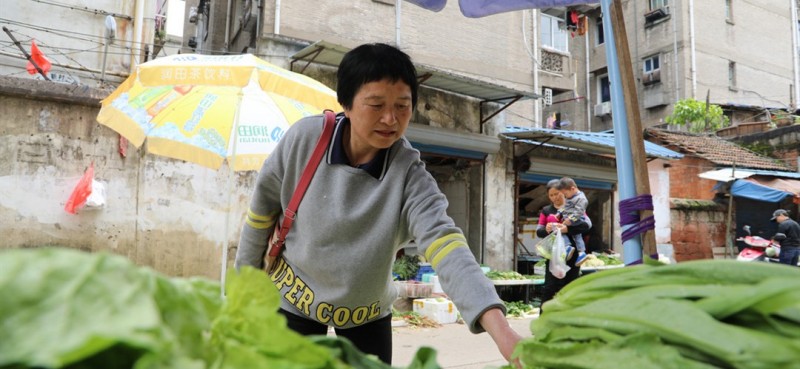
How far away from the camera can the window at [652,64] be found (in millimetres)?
20375

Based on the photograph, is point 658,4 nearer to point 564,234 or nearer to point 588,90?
point 588,90

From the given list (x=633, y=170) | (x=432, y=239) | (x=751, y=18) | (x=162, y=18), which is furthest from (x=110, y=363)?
(x=751, y=18)

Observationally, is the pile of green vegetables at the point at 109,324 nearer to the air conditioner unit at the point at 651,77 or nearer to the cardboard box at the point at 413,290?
the cardboard box at the point at 413,290

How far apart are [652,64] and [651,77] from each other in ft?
2.10

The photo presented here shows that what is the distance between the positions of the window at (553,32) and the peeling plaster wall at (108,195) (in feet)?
29.0

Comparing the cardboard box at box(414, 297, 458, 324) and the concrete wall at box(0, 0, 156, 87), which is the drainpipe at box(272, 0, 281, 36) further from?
the cardboard box at box(414, 297, 458, 324)

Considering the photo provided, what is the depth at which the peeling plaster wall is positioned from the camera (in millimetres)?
6879

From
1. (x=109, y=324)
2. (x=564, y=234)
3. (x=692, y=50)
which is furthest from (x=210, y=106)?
(x=692, y=50)

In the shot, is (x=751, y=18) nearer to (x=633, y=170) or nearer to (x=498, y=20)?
(x=498, y=20)

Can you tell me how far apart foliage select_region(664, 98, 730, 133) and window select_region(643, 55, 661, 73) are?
3417mm

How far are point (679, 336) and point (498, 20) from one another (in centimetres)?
1126

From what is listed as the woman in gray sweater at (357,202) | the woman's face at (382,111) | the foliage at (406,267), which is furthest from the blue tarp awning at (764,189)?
the woman's face at (382,111)

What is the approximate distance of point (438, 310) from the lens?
6660 millimetres

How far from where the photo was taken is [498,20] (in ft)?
36.6
